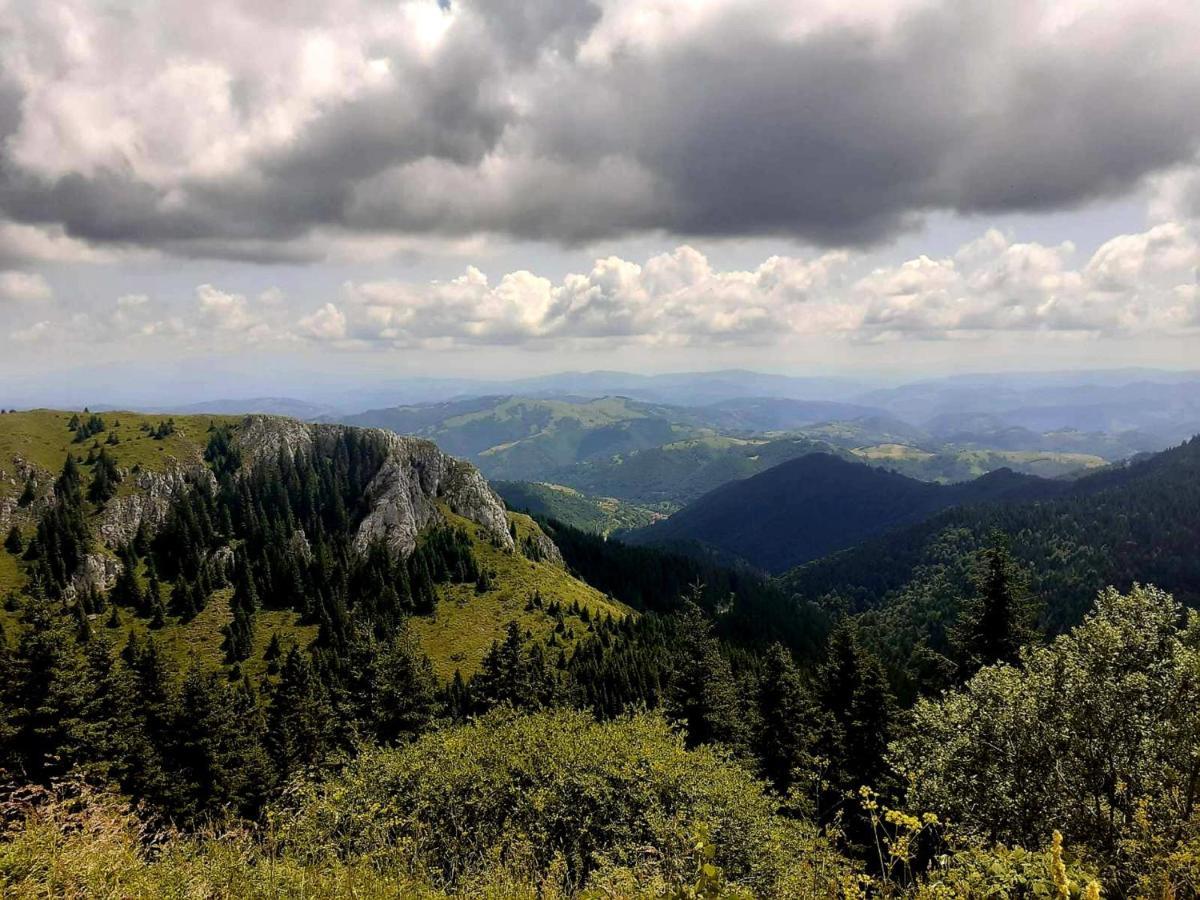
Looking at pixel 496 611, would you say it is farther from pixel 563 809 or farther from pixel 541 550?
pixel 563 809

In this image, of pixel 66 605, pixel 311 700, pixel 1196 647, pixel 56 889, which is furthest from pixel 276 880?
pixel 66 605

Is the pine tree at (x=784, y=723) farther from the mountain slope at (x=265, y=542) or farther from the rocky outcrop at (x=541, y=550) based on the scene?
the rocky outcrop at (x=541, y=550)

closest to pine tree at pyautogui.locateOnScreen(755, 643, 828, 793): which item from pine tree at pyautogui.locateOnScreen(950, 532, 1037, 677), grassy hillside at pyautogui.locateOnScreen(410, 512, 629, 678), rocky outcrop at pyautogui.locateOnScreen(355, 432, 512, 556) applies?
pine tree at pyautogui.locateOnScreen(950, 532, 1037, 677)

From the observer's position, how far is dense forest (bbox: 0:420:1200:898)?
555 inches

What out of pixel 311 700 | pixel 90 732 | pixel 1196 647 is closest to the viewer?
pixel 1196 647

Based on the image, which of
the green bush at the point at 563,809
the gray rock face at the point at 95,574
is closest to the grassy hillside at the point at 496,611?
the gray rock face at the point at 95,574

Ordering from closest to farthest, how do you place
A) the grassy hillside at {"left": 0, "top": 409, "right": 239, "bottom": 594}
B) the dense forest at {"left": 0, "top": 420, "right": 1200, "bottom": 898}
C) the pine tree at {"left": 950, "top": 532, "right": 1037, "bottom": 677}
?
the dense forest at {"left": 0, "top": 420, "right": 1200, "bottom": 898}
the pine tree at {"left": 950, "top": 532, "right": 1037, "bottom": 677}
the grassy hillside at {"left": 0, "top": 409, "right": 239, "bottom": 594}

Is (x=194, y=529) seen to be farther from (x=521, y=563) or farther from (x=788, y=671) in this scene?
(x=788, y=671)

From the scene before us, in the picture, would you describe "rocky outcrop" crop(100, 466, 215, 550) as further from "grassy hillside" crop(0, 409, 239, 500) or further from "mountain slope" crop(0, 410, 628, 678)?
"grassy hillside" crop(0, 409, 239, 500)

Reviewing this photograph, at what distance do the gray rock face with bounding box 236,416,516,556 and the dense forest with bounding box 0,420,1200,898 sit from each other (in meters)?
35.5

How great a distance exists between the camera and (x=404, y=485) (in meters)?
177

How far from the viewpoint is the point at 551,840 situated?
2609cm

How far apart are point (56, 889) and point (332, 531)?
552ft

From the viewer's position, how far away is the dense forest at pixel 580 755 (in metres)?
14.1
